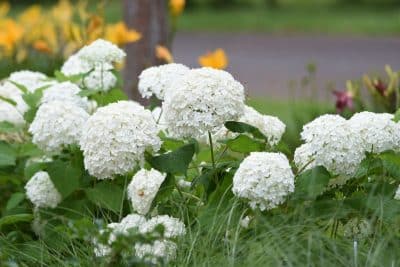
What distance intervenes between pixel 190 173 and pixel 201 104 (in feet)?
2.17

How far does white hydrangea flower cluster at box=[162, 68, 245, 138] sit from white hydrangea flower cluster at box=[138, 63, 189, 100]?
1.53 ft

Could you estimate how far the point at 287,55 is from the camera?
14.5 metres

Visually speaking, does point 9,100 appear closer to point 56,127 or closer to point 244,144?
point 56,127

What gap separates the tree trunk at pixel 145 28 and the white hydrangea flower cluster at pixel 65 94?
2543mm

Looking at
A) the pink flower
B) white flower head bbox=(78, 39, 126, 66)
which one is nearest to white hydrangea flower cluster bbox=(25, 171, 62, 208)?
white flower head bbox=(78, 39, 126, 66)

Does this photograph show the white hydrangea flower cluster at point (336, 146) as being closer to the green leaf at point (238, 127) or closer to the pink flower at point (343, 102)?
the green leaf at point (238, 127)

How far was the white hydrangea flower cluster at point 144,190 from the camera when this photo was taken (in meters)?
3.45

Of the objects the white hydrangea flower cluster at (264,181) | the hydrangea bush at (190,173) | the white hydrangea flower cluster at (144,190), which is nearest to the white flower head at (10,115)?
the hydrangea bush at (190,173)

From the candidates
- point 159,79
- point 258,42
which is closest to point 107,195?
point 159,79

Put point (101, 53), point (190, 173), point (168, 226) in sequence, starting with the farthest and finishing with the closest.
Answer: point (101, 53) → point (190, 173) → point (168, 226)

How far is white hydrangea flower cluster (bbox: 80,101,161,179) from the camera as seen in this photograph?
10.6 ft

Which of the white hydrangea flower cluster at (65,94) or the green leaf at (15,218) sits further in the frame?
the white hydrangea flower cluster at (65,94)

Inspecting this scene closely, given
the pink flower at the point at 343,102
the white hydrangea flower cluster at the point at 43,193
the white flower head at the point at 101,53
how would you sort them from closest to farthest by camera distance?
the white hydrangea flower cluster at the point at 43,193 → the white flower head at the point at 101,53 → the pink flower at the point at 343,102

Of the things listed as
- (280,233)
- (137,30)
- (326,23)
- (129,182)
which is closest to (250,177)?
(280,233)
